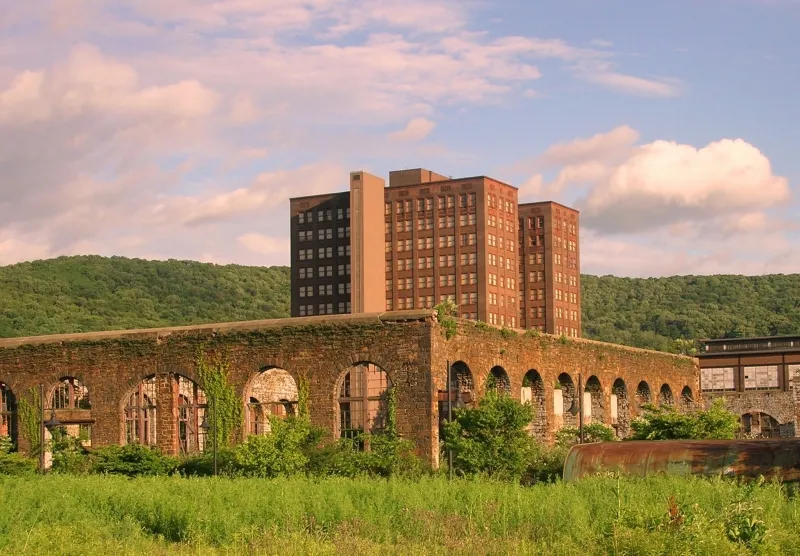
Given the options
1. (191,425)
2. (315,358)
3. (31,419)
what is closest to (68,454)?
(31,419)

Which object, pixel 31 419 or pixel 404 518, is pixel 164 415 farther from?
pixel 404 518

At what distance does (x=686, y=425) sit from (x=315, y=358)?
1123 centimetres

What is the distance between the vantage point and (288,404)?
4319cm

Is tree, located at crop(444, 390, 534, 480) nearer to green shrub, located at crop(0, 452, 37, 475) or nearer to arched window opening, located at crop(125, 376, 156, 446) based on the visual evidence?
arched window opening, located at crop(125, 376, 156, 446)

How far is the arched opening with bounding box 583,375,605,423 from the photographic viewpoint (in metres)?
44.3

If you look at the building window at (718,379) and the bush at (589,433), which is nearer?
the bush at (589,433)

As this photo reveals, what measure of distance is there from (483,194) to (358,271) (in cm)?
1560

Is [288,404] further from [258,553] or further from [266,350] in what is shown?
[258,553]

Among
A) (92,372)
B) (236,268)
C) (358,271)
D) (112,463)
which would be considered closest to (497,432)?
(112,463)

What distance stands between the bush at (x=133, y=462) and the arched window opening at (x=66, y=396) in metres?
3.95

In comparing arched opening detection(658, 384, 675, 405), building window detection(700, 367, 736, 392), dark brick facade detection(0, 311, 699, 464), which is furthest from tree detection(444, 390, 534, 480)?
building window detection(700, 367, 736, 392)

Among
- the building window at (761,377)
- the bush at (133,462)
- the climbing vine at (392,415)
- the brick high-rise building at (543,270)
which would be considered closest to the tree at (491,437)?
the climbing vine at (392,415)

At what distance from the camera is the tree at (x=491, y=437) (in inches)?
1276

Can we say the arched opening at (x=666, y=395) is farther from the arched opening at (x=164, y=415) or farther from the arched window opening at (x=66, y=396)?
the arched window opening at (x=66, y=396)
